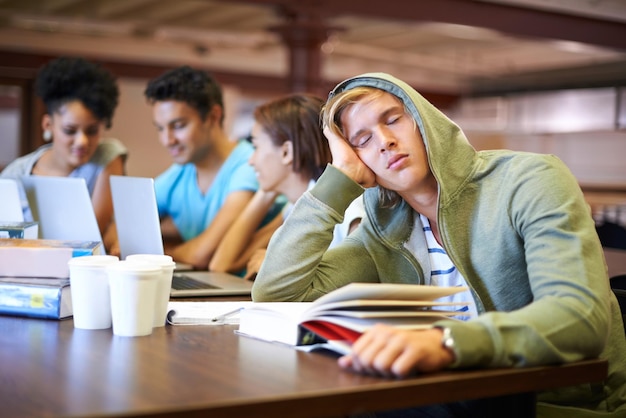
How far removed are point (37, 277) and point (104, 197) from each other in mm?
1473

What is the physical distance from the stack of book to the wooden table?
0.65 feet

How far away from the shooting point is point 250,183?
9.93ft

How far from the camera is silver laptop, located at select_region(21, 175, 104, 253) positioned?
2283 millimetres

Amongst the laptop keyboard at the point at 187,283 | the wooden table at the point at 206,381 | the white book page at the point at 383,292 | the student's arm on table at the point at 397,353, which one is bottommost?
the laptop keyboard at the point at 187,283

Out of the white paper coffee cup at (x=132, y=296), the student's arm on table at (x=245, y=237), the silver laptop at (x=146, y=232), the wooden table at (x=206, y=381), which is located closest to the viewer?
the wooden table at (x=206, y=381)

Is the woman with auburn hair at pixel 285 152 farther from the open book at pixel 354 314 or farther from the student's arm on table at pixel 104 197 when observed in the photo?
the open book at pixel 354 314

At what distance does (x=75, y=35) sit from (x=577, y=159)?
23.9ft

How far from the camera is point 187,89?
319cm

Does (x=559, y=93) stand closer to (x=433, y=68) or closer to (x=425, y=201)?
(x=433, y=68)

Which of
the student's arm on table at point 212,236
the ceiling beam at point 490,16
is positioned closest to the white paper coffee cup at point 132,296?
the student's arm on table at point 212,236

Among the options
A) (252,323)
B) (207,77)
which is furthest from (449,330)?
(207,77)

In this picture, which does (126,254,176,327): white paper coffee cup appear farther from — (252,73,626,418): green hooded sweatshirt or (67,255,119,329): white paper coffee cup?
(252,73,626,418): green hooded sweatshirt

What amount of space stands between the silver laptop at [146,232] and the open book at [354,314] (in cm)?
70

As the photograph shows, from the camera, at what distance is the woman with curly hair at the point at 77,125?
3.23 m
